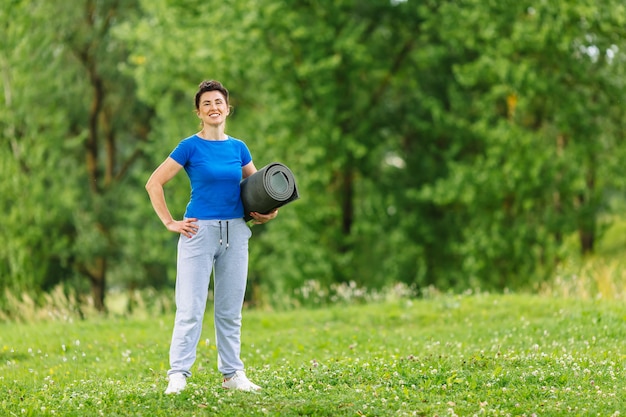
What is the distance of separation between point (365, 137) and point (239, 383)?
47.4 feet

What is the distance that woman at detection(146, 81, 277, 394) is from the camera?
699 cm

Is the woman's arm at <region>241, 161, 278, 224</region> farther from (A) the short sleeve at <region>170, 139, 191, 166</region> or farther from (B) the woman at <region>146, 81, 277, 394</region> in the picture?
(A) the short sleeve at <region>170, 139, 191, 166</region>

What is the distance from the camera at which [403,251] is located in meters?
21.5

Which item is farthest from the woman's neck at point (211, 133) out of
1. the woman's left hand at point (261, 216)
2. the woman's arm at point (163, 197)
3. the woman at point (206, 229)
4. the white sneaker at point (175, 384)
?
the white sneaker at point (175, 384)

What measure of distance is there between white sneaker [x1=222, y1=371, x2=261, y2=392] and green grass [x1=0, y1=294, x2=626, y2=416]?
0.15 m

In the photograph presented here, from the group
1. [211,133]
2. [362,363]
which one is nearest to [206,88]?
[211,133]

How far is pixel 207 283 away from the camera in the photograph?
704cm

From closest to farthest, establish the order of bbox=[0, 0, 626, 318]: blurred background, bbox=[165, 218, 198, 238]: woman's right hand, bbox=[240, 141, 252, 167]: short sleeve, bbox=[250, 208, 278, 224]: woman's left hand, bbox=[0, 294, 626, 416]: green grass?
1. bbox=[0, 294, 626, 416]: green grass
2. bbox=[165, 218, 198, 238]: woman's right hand
3. bbox=[250, 208, 278, 224]: woman's left hand
4. bbox=[240, 141, 252, 167]: short sleeve
5. bbox=[0, 0, 626, 318]: blurred background

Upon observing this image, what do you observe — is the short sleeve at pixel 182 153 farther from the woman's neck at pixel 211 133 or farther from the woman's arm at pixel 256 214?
the woman's arm at pixel 256 214

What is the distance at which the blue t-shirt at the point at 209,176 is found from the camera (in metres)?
7.04

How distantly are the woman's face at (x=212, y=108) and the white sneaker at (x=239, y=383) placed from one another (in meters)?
2.16

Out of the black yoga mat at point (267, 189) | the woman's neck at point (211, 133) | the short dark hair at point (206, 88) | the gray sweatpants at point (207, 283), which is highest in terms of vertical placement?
the short dark hair at point (206, 88)

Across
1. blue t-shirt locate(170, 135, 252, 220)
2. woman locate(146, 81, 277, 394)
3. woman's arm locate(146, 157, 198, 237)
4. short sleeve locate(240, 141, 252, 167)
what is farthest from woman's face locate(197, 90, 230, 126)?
woman's arm locate(146, 157, 198, 237)

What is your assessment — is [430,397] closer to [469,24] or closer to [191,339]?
[191,339]
